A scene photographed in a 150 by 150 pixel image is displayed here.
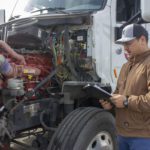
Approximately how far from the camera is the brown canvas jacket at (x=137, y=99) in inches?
120

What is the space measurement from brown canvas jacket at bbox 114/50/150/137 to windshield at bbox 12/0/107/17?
2.02m

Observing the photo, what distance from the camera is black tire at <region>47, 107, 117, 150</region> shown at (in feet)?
13.7

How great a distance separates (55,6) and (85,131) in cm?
196

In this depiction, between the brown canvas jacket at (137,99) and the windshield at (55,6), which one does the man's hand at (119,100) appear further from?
the windshield at (55,6)

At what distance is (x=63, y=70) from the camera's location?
197 inches

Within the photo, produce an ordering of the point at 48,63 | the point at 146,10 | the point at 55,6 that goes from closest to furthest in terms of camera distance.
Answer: the point at 146,10, the point at 48,63, the point at 55,6

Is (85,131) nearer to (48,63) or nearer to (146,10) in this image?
(48,63)

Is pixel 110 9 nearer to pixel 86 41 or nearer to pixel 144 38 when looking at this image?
pixel 86 41

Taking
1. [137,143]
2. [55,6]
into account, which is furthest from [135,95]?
[55,6]

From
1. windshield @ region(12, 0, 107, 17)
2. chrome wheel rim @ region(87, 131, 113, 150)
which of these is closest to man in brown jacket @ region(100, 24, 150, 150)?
chrome wheel rim @ region(87, 131, 113, 150)

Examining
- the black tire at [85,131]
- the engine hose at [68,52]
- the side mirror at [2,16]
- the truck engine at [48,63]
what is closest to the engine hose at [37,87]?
the truck engine at [48,63]

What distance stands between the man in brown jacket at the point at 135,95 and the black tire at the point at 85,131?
0.99 meters

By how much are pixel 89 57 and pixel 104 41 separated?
0.30 m

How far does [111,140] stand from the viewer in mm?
4652
